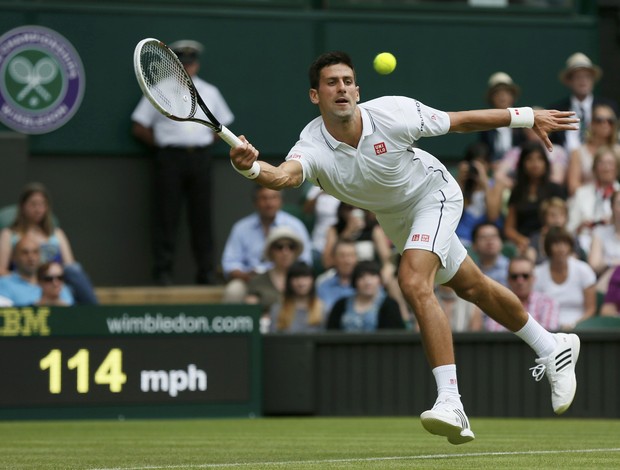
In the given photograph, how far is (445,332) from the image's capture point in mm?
6770

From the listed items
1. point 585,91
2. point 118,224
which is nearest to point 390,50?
point 585,91

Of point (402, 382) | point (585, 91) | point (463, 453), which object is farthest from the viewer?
point (585, 91)

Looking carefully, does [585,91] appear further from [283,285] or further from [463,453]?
[463,453]

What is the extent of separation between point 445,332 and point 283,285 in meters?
4.95

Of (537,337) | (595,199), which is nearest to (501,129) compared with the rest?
(595,199)

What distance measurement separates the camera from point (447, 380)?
6695 millimetres

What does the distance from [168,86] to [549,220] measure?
229 inches

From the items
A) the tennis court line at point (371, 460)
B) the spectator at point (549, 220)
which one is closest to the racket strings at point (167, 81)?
the tennis court line at point (371, 460)

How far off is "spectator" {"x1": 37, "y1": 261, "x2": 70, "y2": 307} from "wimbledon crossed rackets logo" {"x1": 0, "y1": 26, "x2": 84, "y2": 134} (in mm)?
2940

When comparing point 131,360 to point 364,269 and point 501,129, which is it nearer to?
point 364,269

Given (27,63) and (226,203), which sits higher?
(27,63)

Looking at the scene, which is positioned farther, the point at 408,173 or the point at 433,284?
the point at 408,173

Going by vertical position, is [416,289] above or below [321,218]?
below

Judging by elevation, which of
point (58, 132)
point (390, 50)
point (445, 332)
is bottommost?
point (445, 332)
